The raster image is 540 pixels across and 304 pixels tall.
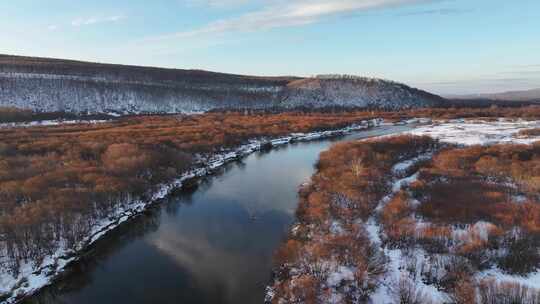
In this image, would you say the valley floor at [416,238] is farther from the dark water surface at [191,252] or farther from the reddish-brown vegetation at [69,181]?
the reddish-brown vegetation at [69,181]

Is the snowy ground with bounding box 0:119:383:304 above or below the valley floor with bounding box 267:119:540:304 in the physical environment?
below

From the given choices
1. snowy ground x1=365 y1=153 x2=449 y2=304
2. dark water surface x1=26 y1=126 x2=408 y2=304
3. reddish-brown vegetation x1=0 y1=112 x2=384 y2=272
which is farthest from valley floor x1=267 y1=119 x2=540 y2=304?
reddish-brown vegetation x1=0 y1=112 x2=384 y2=272

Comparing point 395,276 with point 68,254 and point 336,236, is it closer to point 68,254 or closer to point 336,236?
point 336,236

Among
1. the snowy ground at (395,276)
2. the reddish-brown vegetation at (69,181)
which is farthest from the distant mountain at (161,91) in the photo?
the snowy ground at (395,276)

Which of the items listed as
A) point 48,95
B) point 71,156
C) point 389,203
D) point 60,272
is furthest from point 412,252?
point 48,95

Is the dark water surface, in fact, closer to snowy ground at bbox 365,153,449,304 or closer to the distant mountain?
snowy ground at bbox 365,153,449,304
